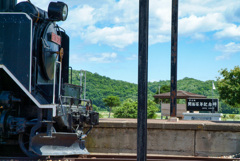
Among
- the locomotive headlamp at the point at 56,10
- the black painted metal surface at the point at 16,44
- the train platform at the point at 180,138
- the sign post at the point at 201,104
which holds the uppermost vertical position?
the locomotive headlamp at the point at 56,10

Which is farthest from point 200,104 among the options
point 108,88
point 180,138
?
point 108,88

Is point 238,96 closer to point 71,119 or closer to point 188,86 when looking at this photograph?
point 71,119

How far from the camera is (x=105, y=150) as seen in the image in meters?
10.2

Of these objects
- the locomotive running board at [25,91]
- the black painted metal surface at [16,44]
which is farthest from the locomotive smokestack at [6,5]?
the locomotive running board at [25,91]

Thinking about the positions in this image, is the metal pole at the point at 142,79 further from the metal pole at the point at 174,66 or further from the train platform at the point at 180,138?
the metal pole at the point at 174,66

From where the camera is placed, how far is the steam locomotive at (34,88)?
7613 millimetres

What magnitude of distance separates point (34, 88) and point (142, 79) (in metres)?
3.60

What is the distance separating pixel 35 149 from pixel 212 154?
519 centimetres

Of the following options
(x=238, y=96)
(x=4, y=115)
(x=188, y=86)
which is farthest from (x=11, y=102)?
(x=188, y=86)

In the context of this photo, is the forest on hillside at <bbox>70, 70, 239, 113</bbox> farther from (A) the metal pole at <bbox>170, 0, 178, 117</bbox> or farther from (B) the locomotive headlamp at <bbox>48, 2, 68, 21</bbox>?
(B) the locomotive headlamp at <bbox>48, 2, 68, 21</bbox>

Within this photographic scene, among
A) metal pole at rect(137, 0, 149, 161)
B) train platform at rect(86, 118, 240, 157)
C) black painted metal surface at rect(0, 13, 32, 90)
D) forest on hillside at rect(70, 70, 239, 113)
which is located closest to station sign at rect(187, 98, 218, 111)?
train platform at rect(86, 118, 240, 157)

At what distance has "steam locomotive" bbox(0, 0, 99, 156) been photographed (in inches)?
300

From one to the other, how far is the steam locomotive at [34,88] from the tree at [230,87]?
34333 millimetres

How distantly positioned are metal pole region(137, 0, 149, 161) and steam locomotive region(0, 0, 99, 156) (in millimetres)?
3293
